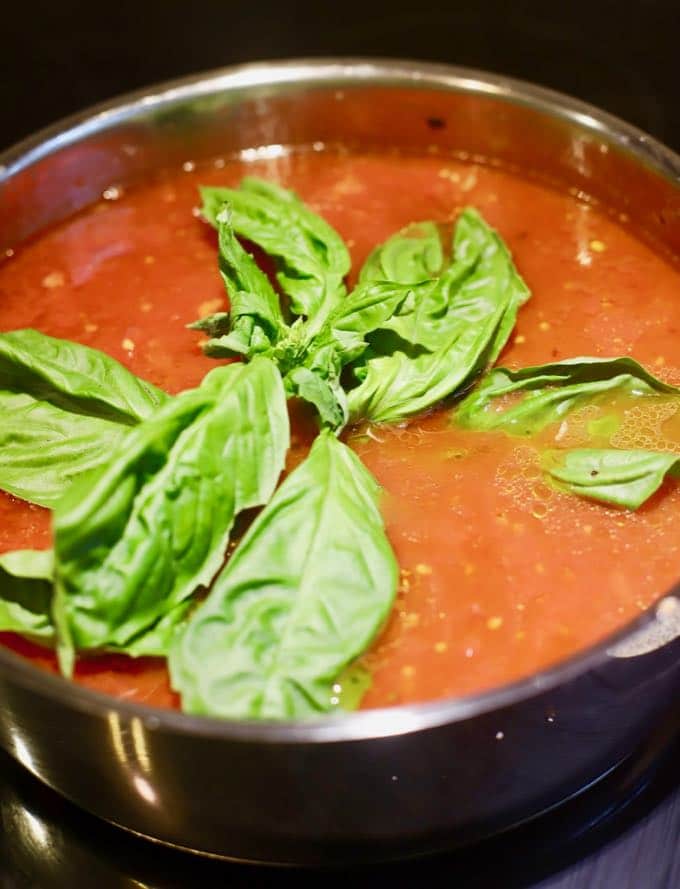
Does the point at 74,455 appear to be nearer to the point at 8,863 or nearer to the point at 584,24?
the point at 8,863

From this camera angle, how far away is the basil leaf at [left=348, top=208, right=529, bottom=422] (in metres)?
1.26

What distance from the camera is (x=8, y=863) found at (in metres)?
1.16

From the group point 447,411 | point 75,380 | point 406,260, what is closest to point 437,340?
point 447,411

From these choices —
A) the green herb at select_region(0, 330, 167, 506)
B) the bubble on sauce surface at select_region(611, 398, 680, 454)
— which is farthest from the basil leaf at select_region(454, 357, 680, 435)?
the green herb at select_region(0, 330, 167, 506)

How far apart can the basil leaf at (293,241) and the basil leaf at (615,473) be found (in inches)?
13.3

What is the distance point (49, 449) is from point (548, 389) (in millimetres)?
590

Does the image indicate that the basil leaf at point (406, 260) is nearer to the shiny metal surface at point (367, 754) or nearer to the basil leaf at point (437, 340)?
the basil leaf at point (437, 340)

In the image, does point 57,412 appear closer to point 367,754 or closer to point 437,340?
point 437,340

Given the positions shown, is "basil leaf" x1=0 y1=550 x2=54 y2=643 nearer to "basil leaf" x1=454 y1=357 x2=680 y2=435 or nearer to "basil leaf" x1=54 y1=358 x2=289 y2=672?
"basil leaf" x1=54 y1=358 x2=289 y2=672

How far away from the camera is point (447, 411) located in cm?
131

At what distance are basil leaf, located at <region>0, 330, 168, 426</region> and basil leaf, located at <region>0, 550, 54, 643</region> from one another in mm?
256

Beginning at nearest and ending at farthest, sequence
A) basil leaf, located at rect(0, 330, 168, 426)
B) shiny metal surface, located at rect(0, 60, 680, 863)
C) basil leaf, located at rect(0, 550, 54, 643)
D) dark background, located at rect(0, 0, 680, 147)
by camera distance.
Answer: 1. shiny metal surface, located at rect(0, 60, 680, 863)
2. basil leaf, located at rect(0, 550, 54, 643)
3. basil leaf, located at rect(0, 330, 168, 426)
4. dark background, located at rect(0, 0, 680, 147)

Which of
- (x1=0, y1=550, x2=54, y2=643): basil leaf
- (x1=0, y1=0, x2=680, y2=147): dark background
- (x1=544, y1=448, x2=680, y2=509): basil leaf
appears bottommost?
(x1=0, y1=550, x2=54, y2=643): basil leaf

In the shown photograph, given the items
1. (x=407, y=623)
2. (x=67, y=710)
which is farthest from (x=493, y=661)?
(x=67, y=710)
